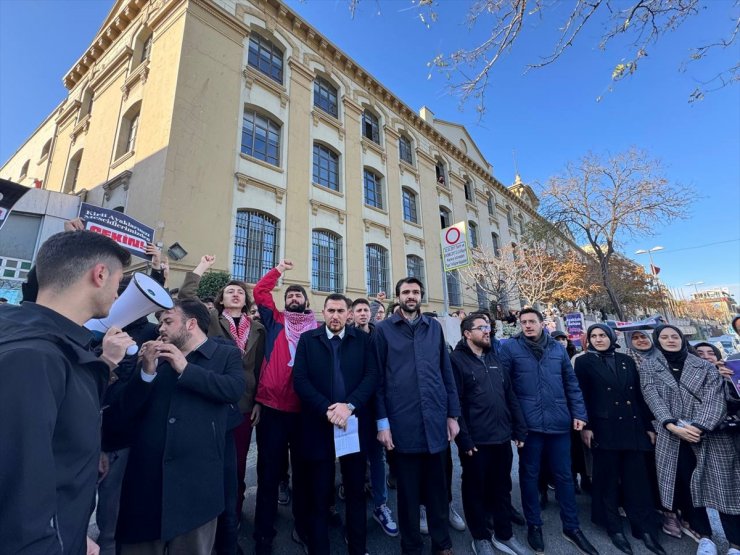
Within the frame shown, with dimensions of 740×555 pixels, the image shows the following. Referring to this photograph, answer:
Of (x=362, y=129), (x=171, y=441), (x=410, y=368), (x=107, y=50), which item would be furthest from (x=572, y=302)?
(x=107, y=50)

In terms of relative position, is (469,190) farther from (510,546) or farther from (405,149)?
(510,546)

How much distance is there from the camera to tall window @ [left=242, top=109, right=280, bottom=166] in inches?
443

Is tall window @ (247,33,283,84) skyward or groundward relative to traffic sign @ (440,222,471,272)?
skyward

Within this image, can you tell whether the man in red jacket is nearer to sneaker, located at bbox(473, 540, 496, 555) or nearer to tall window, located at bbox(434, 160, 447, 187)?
sneaker, located at bbox(473, 540, 496, 555)

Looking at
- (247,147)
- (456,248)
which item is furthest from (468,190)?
(247,147)

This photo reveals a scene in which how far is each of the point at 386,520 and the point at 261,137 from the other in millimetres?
11830

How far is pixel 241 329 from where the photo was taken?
359 cm

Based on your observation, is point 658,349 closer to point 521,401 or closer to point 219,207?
point 521,401

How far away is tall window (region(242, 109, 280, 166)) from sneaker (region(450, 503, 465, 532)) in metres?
11.3

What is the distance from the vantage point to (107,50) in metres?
14.3

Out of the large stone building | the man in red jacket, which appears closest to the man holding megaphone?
the man in red jacket

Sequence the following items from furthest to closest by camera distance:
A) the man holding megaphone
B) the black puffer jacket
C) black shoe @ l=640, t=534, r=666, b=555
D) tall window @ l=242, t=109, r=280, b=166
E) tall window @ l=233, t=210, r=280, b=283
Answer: tall window @ l=242, t=109, r=280, b=166
tall window @ l=233, t=210, r=280, b=283
the black puffer jacket
black shoe @ l=640, t=534, r=666, b=555
the man holding megaphone

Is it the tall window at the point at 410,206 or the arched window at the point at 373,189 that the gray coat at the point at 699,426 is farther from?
the tall window at the point at 410,206

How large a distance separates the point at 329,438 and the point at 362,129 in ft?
50.7
